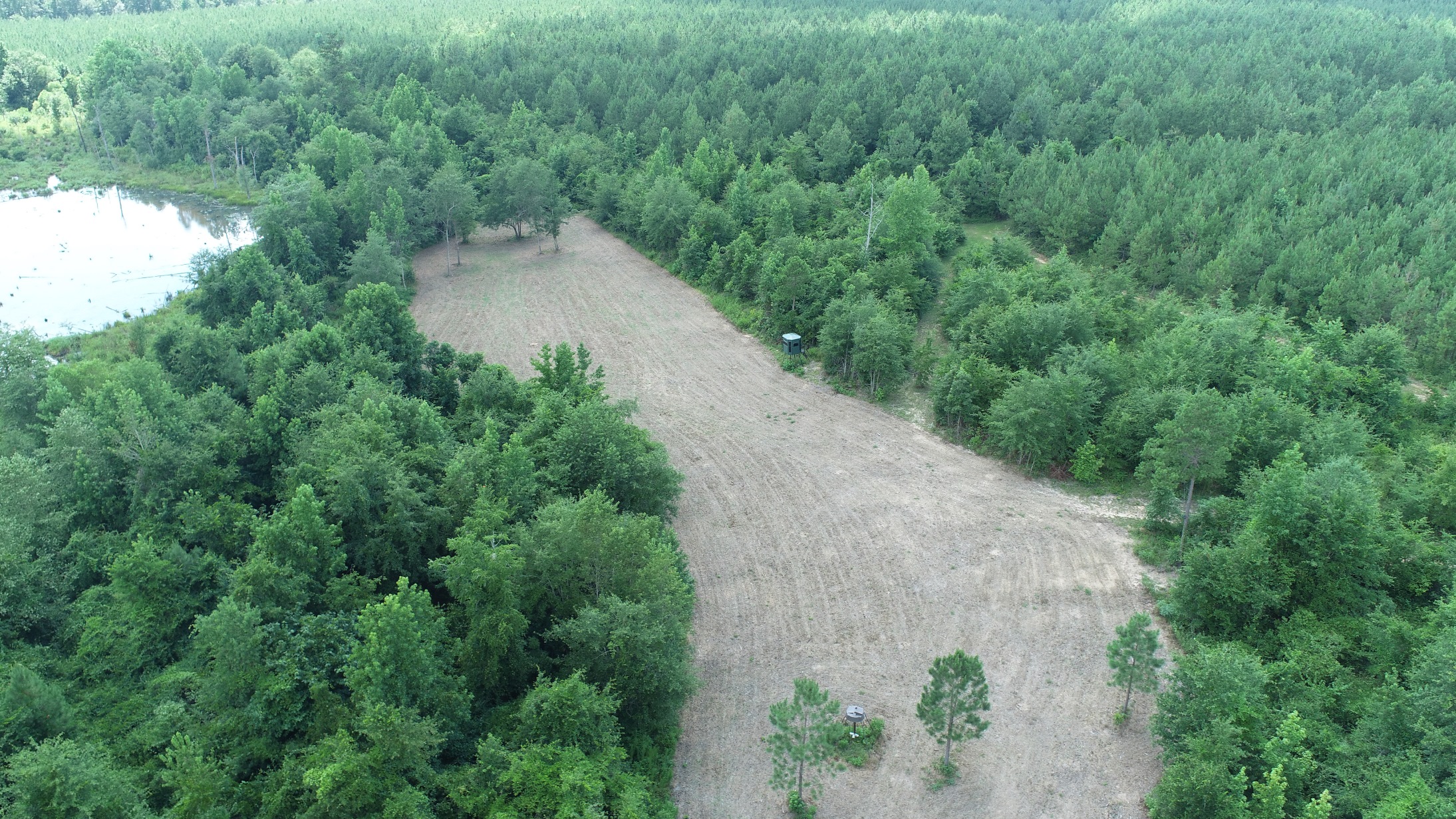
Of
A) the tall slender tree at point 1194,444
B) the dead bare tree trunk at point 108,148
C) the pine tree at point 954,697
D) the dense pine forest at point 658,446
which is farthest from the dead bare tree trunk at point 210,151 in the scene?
the pine tree at point 954,697

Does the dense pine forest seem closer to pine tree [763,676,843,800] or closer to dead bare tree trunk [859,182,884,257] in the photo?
dead bare tree trunk [859,182,884,257]

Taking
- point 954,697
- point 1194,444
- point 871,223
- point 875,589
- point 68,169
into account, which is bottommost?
point 875,589

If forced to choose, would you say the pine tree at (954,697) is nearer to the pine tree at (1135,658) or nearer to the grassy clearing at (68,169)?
the pine tree at (1135,658)

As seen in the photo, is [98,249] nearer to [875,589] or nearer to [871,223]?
[871,223]

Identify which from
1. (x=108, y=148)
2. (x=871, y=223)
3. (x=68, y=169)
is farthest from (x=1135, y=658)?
(x=108, y=148)

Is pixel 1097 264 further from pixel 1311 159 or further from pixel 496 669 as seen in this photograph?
pixel 496 669

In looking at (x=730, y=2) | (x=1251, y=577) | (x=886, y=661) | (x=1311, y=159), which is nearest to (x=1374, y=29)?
(x=1311, y=159)

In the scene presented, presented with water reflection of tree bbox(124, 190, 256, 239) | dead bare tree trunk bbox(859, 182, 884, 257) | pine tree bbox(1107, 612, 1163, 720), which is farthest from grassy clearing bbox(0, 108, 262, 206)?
Result: pine tree bbox(1107, 612, 1163, 720)
